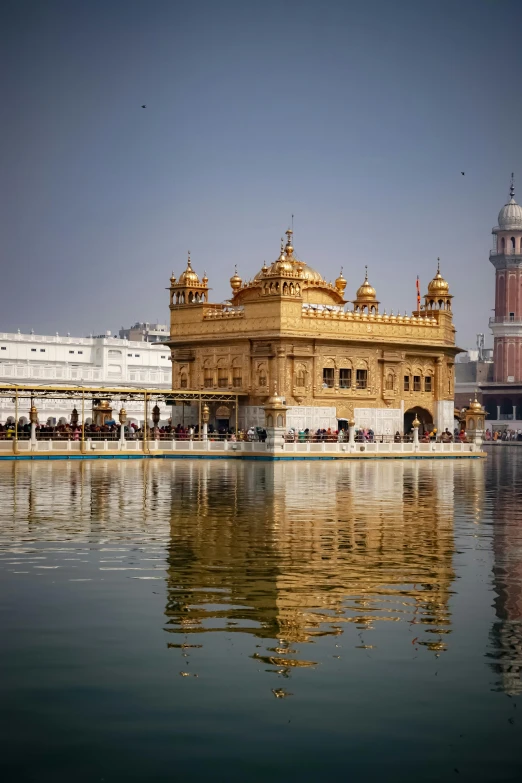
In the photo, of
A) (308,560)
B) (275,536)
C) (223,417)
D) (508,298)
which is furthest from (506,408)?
(308,560)

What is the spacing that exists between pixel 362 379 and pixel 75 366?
48037 millimetres

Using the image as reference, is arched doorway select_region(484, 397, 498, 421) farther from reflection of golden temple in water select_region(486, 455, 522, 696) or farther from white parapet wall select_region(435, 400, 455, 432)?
reflection of golden temple in water select_region(486, 455, 522, 696)

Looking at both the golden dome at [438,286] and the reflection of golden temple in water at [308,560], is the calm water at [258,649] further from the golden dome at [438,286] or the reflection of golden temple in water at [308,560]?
the golden dome at [438,286]

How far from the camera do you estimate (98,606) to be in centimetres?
1288

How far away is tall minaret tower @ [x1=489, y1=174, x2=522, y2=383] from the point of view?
113438 millimetres

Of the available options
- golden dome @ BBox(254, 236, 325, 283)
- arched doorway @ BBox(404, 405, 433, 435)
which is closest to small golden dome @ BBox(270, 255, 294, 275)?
golden dome @ BBox(254, 236, 325, 283)

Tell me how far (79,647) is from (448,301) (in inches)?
2042

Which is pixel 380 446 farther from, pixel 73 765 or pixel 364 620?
pixel 73 765

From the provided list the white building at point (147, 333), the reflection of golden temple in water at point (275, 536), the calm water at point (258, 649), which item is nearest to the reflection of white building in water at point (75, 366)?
the white building at point (147, 333)

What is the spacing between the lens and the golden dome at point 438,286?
61.1 meters

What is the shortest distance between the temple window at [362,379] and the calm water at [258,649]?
1320 inches

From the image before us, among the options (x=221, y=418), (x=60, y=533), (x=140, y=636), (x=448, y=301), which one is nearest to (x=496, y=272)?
(x=448, y=301)

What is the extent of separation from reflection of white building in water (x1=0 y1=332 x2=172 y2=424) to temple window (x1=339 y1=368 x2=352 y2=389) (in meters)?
38.4

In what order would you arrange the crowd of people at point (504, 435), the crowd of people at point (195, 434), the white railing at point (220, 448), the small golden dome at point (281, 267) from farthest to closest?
the crowd of people at point (504, 435)
the small golden dome at point (281, 267)
the crowd of people at point (195, 434)
the white railing at point (220, 448)
